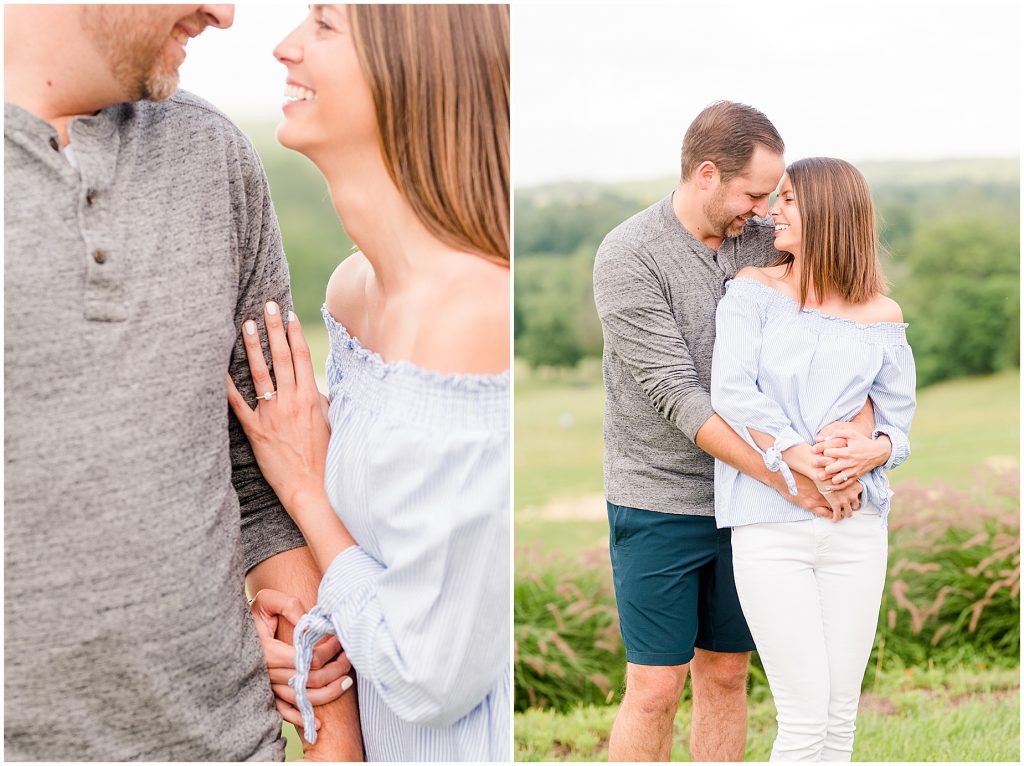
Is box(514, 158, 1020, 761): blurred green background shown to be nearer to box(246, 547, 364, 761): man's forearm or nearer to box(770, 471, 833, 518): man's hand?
box(770, 471, 833, 518): man's hand

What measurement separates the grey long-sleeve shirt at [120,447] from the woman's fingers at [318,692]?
0.30 feet

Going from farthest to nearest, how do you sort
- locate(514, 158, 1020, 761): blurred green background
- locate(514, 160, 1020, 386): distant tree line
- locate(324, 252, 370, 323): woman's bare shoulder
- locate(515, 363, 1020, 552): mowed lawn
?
locate(514, 160, 1020, 386): distant tree line
locate(515, 363, 1020, 552): mowed lawn
locate(514, 158, 1020, 761): blurred green background
locate(324, 252, 370, 323): woman's bare shoulder

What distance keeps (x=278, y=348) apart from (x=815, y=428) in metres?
1.34

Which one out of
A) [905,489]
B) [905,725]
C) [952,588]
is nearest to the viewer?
[905,725]

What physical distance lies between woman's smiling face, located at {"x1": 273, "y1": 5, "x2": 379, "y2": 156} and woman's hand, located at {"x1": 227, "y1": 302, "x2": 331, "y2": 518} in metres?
0.33

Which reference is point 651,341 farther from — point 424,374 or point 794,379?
point 424,374

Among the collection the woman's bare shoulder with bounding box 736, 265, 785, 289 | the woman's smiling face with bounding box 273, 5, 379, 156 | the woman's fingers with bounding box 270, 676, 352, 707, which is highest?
the woman's smiling face with bounding box 273, 5, 379, 156

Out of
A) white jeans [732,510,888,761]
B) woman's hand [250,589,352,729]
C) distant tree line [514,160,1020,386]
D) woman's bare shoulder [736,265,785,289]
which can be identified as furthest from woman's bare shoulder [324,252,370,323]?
distant tree line [514,160,1020,386]

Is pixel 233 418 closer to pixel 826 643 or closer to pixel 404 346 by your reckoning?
pixel 404 346

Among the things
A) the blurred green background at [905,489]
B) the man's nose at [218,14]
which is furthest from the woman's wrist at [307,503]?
the blurred green background at [905,489]

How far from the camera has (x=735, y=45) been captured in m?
4.90

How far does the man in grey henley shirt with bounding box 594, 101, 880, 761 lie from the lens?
2.63 m

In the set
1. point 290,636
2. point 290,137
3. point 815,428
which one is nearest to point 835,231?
point 815,428

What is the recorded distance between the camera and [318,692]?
1837 mm
